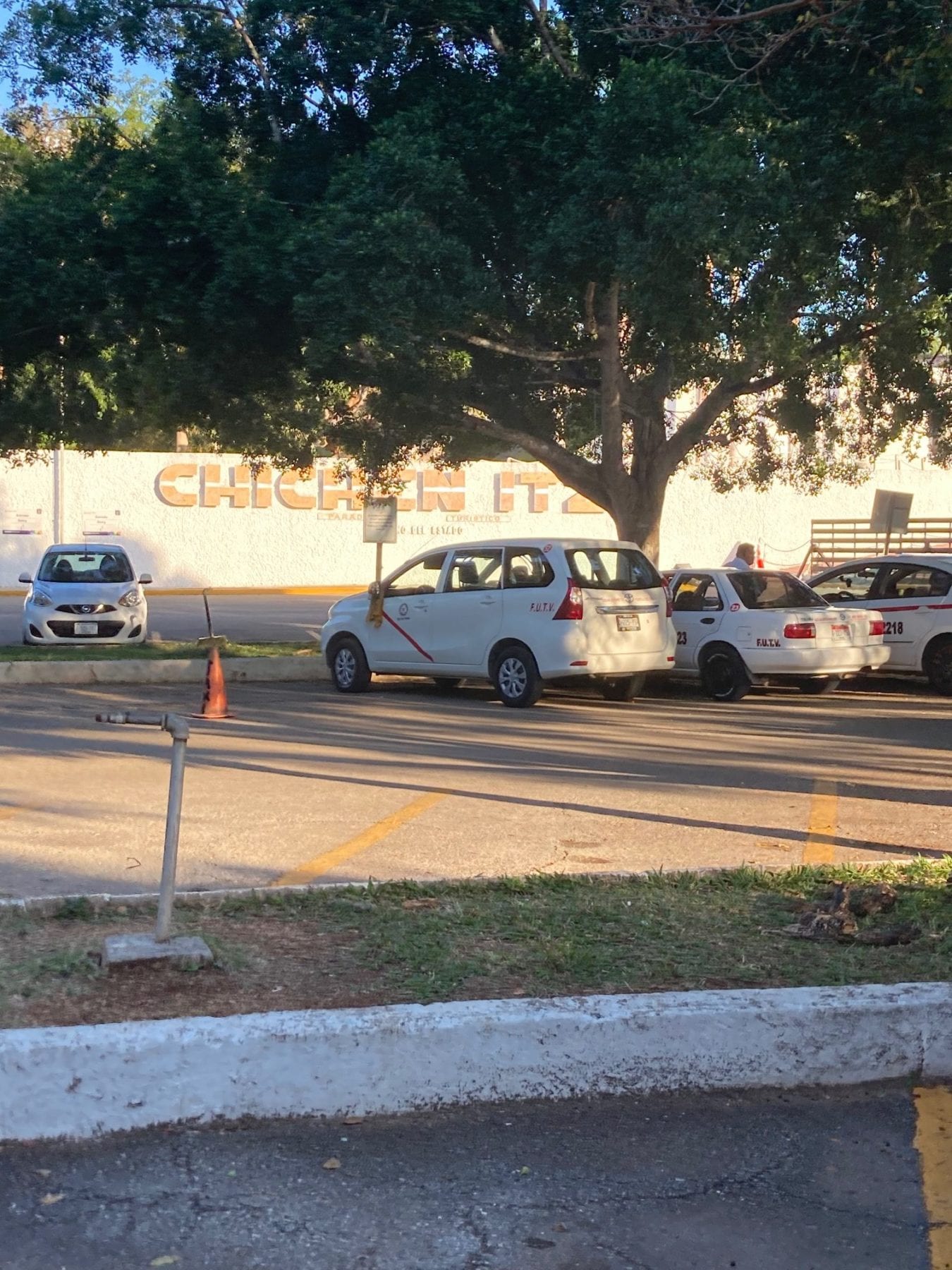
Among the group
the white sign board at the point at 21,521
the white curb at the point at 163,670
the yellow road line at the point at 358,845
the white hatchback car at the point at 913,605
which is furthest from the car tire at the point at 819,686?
the white sign board at the point at 21,521

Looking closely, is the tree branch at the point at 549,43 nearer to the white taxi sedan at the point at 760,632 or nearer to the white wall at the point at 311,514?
the white taxi sedan at the point at 760,632

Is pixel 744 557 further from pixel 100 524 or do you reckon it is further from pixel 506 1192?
pixel 100 524

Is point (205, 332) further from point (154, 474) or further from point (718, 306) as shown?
point (154, 474)

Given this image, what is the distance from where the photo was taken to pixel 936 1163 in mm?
4156

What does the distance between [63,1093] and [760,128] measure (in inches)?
487

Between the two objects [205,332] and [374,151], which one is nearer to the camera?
[374,151]

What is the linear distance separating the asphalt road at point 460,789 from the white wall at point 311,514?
915 inches

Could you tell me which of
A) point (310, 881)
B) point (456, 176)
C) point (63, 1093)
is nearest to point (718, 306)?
point (456, 176)

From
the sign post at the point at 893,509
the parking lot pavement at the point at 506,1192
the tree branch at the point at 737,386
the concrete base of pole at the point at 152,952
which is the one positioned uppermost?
the tree branch at the point at 737,386

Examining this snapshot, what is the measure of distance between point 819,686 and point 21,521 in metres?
26.1

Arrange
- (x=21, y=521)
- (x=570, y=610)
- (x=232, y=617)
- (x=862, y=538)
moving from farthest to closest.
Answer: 1. (x=862, y=538)
2. (x=21, y=521)
3. (x=232, y=617)
4. (x=570, y=610)

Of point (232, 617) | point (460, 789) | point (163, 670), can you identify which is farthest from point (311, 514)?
point (460, 789)

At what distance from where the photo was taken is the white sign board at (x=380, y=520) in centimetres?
1941

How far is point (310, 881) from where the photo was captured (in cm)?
720
